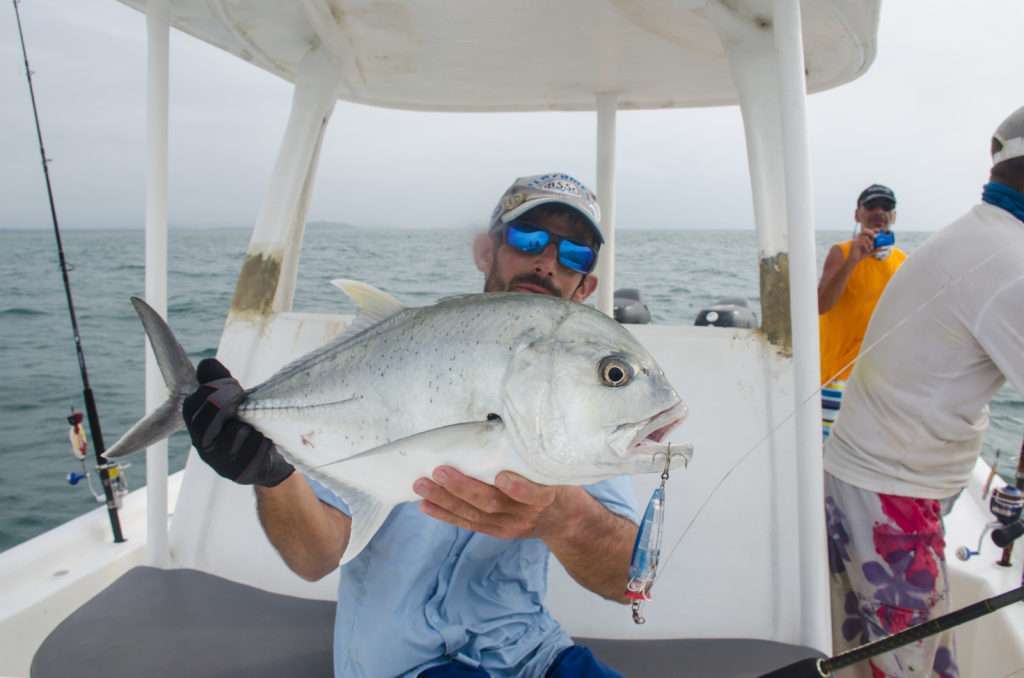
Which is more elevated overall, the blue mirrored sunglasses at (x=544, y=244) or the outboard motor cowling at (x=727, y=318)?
the blue mirrored sunglasses at (x=544, y=244)

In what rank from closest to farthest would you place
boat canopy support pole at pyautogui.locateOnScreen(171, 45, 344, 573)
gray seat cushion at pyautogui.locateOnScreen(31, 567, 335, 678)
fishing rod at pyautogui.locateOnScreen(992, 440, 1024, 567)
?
gray seat cushion at pyautogui.locateOnScreen(31, 567, 335, 678), boat canopy support pole at pyautogui.locateOnScreen(171, 45, 344, 573), fishing rod at pyautogui.locateOnScreen(992, 440, 1024, 567)

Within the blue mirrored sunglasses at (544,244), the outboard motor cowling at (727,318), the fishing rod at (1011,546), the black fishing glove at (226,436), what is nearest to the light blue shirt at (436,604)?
the black fishing glove at (226,436)

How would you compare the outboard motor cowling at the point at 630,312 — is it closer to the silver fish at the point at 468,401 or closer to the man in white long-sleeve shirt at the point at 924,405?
the man in white long-sleeve shirt at the point at 924,405

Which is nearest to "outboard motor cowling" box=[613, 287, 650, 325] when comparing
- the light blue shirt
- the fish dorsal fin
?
the light blue shirt

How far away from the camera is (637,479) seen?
7.98 ft

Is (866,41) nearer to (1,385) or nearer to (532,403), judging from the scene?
(532,403)

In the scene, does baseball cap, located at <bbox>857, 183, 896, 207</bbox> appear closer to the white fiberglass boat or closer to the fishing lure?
the white fiberglass boat

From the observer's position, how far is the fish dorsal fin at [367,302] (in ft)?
4.18

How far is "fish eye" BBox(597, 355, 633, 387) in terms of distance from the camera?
1.04 m

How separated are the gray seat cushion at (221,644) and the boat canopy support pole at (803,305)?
0.24 metres

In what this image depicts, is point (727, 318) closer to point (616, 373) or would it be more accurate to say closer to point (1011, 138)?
point (1011, 138)

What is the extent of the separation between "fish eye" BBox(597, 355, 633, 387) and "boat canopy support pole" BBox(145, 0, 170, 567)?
1.95m

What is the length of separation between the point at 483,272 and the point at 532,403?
0.92 meters

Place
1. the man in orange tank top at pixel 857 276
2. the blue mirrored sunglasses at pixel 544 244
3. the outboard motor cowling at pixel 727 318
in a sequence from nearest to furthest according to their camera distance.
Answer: the blue mirrored sunglasses at pixel 544 244
the man in orange tank top at pixel 857 276
the outboard motor cowling at pixel 727 318
